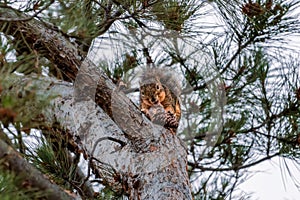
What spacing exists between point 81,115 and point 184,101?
1.11 ft

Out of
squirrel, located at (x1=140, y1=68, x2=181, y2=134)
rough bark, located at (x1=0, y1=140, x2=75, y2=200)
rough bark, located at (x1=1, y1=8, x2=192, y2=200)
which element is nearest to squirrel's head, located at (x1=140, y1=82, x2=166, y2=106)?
squirrel, located at (x1=140, y1=68, x2=181, y2=134)

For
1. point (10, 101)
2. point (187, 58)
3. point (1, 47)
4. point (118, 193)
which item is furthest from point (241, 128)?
point (10, 101)

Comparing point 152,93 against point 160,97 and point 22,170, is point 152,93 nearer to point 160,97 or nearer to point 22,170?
point 160,97

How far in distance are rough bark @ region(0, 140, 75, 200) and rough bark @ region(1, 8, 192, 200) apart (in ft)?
1.19

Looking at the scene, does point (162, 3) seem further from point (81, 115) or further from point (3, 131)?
point (3, 131)

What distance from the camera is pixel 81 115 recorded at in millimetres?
1086

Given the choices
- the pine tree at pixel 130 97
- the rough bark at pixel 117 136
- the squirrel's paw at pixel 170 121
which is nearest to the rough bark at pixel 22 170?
the pine tree at pixel 130 97

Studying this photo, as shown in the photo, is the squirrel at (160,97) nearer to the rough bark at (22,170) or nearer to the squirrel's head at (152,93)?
the squirrel's head at (152,93)

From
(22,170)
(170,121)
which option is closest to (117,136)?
(170,121)

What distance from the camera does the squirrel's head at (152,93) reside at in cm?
A: 118

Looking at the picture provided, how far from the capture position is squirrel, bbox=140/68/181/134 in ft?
3.62

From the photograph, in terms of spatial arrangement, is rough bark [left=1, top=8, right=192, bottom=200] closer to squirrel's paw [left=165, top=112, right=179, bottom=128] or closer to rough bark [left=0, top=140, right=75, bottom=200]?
squirrel's paw [left=165, top=112, right=179, bottom=128]

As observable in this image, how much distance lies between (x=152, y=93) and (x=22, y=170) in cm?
65

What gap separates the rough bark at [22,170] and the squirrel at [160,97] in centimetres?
52
